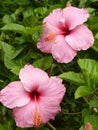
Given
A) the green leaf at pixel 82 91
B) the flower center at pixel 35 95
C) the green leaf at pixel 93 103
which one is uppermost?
the green leaf at pixel 82 91

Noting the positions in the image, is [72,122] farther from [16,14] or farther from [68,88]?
[16,14]

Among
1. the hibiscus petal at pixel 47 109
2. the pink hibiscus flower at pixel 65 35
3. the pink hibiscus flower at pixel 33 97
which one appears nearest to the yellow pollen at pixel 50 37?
the pink hibiscus flower at pixel 65 35

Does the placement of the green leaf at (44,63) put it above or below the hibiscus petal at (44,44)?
below

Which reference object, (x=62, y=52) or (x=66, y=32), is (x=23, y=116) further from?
(x=66, y=32)

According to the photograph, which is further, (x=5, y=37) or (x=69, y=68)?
(x=5, y=37)

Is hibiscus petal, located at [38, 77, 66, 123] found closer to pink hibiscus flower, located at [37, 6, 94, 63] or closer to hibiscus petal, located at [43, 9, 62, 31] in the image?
pink hibiscus flower, located at [37, 6, 94, 63]

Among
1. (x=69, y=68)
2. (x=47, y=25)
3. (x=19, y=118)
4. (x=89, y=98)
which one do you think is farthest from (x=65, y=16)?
(x=19, y=118)

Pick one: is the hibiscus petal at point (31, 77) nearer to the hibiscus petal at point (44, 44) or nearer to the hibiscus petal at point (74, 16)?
the hibiscus petal at point (44, 44)
